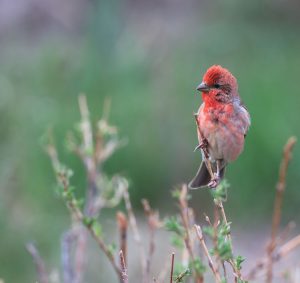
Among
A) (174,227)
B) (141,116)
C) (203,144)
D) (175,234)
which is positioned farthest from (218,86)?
(141,116)

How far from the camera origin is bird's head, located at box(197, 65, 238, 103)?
13.1 ft

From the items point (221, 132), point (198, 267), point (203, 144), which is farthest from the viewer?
point (221, 132)

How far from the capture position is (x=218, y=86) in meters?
4.10

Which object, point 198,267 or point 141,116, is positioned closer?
point 198,267

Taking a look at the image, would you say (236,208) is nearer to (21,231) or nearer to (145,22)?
(21,231)

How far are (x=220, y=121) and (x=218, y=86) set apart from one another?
0.58 ft

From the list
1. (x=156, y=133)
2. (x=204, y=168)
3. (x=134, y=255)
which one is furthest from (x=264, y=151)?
(x=204, y=168)

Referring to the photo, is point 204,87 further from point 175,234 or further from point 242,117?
point 175,234

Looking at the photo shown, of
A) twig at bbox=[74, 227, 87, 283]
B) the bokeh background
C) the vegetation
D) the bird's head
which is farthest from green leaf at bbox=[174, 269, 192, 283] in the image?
the bokeh background

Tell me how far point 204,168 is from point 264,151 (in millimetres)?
5451

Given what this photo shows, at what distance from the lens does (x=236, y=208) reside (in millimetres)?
9812

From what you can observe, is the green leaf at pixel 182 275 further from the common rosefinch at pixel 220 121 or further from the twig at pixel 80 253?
the common rosefinch at pixel 220 121

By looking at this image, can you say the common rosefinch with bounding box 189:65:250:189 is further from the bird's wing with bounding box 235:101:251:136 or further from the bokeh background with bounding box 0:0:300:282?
the bokeh background with bounding box 0:0:300:282

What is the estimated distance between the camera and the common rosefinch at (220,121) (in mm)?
3975
